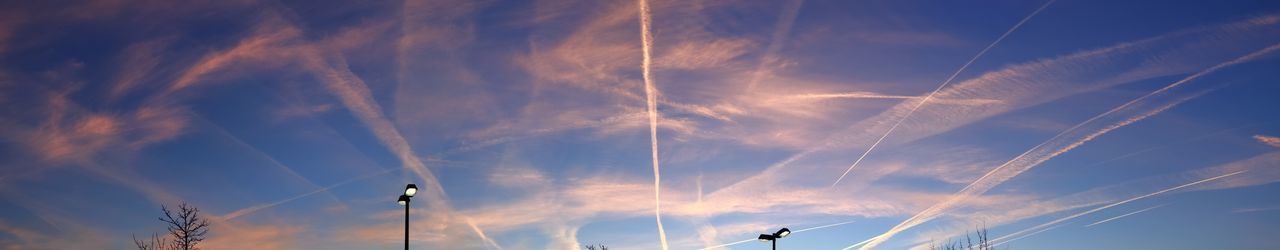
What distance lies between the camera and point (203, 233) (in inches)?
1296

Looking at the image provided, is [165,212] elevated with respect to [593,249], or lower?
lower

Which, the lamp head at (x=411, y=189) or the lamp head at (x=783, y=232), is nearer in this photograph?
the lamp head at (x=411, y=189)

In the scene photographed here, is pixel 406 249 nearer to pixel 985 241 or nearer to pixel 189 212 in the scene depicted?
pixel 189 212

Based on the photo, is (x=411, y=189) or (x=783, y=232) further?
(x=783, y=232)

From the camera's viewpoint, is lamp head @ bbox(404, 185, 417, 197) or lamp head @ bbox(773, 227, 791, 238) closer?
lamp head @ bbox(404, 185, 417, 197)

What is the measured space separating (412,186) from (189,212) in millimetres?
12659

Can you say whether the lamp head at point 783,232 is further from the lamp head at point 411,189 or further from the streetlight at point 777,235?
the lamp head at point 411,189

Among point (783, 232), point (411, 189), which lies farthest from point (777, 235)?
point (411, 189)

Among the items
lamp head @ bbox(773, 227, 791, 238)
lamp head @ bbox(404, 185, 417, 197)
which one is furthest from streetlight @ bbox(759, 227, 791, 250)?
lamp head @ bbox(404, 185, 417, 197)

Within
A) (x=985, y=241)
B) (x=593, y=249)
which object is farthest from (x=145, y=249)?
(x=985, y=241)

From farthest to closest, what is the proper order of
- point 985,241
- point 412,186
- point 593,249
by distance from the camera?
point 593,249 < point 985,241 < point 412,186

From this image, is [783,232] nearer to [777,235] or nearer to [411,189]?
[777,235]

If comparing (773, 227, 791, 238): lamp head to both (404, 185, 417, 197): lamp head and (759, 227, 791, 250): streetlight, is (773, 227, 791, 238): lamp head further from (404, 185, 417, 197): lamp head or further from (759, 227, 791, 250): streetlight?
(404, 185, 417, 197): lamp head

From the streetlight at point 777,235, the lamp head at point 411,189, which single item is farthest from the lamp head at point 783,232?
the lamp head at point 411,189
